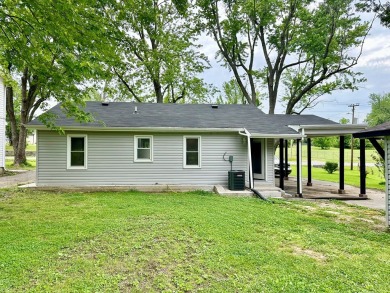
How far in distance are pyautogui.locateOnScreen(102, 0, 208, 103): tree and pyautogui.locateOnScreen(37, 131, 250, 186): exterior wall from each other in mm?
9886

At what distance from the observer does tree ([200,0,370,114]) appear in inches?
640

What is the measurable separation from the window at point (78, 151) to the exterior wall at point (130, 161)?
16cm

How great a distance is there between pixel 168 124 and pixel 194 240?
6585 millimetres

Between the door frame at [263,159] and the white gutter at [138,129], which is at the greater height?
the white gutter at [138,129]

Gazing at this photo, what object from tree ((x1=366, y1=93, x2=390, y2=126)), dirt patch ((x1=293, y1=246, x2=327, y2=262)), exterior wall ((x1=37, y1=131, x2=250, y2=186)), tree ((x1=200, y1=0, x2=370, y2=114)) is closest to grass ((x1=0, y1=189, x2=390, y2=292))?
dirt patch ((x1=293, y1=246, x2=327, y2=262))

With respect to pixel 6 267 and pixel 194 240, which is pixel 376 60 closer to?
pixel 194 240

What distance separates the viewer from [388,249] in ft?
14.7

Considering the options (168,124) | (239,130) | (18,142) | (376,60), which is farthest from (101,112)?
→ (376,60)

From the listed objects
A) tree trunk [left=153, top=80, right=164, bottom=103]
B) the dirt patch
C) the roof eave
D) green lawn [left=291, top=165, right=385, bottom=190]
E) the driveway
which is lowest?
green lawn [left=291, top=165, right=385, bottom=190]

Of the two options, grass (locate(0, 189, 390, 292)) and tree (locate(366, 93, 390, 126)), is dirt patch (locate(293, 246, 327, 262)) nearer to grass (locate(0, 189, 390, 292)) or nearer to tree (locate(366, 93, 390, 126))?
grass (locate(0, 189, 390, 292))

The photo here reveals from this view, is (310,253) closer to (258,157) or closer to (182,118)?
(258,157)

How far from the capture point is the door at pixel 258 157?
436 inches

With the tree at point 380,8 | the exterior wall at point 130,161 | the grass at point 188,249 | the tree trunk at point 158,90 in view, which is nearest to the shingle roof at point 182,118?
the exterior wall at point 130,161

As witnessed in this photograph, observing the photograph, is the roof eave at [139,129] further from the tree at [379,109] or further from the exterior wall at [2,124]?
the tree at [379,109]
